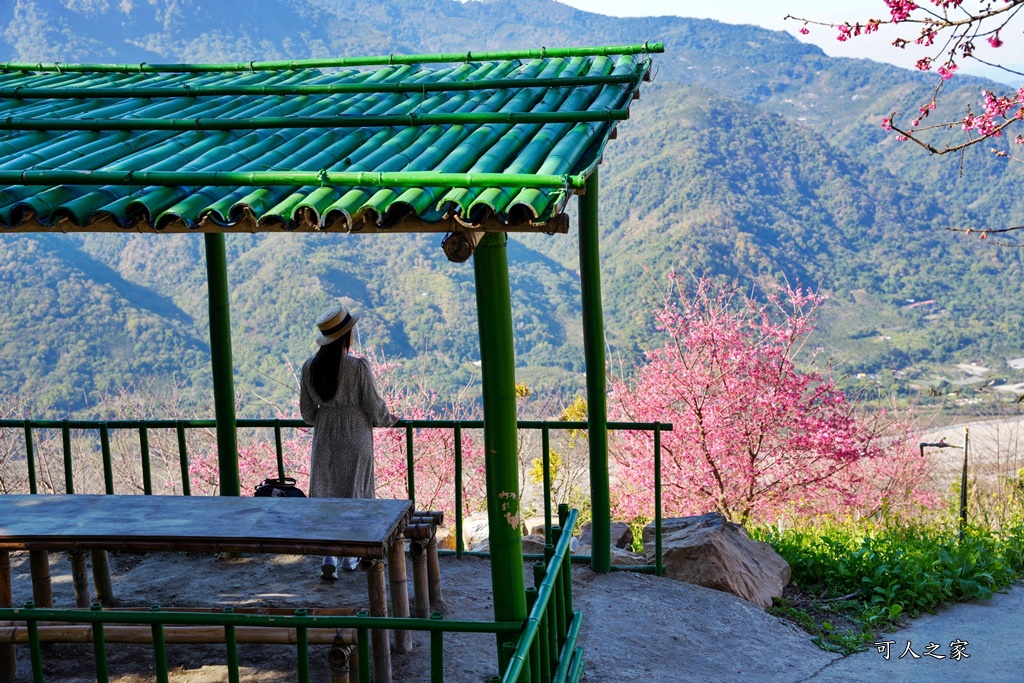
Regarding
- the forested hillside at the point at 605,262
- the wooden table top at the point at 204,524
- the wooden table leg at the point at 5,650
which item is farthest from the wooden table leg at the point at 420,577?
the forested hillside at the point at 605,262

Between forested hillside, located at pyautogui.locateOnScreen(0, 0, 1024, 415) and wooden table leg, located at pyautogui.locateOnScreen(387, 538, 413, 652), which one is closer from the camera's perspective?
wooden table leg, located at pyautogui.locateOnScreen(387, 538, 413, 652)

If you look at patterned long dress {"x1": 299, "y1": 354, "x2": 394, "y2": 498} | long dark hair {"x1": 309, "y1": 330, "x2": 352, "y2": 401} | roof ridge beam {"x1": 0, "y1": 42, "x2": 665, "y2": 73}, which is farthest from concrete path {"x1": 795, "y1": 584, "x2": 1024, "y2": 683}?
roof ridge beam {"x1": 0, "y1": 42, "x2": 665, "y2": 73}

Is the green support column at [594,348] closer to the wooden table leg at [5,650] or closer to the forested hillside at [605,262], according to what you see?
the wooden table leg at [5,650]

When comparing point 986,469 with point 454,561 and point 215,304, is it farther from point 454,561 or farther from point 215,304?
point 215,304

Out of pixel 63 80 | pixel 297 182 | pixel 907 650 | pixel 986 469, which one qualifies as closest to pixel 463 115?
pixel 297 182

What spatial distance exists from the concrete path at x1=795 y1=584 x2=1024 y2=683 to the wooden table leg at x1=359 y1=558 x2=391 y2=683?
1.99 meters

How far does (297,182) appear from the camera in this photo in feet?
10.1

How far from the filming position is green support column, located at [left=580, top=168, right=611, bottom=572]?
5.20 meters

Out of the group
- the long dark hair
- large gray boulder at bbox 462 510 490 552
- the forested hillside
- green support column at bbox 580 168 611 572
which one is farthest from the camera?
the forested hillside

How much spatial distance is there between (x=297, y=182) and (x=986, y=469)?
11.0m

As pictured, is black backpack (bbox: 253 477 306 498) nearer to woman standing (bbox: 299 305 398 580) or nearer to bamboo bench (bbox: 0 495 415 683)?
woman standing (bbox: 299 305 398 580)

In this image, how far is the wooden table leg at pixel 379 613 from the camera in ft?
12.7

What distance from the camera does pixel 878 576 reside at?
5.85m

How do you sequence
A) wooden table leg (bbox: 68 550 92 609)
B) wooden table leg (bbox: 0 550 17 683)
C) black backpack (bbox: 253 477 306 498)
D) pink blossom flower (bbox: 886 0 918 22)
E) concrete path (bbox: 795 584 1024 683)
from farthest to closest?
pink blossom flower (bbox: 886 0 918 22) → black backpack (bbox: 253 477 306 498) → concrete path (bbox: 795 584 1024 683) → wooden table leg (bbox: 68 550 92 609) → wooden table leg (bbox: 0 550 17 683)
